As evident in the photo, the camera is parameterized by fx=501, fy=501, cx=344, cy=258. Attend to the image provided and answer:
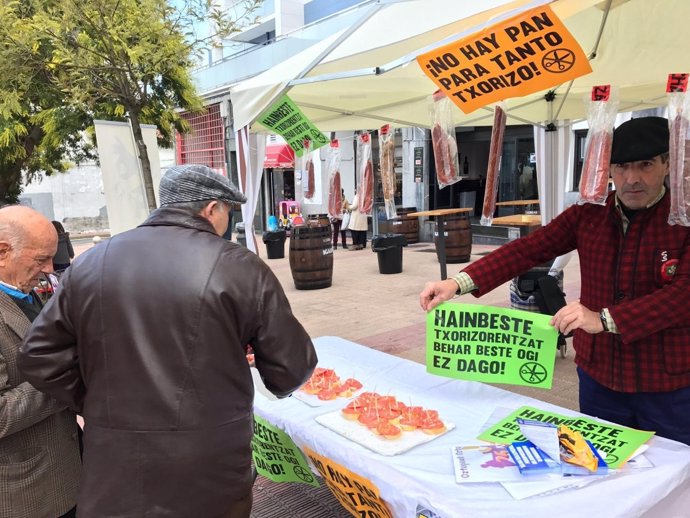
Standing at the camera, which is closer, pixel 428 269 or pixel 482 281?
pixel 482 281

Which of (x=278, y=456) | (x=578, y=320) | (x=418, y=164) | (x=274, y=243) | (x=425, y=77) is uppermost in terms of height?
(x=425, y=77)

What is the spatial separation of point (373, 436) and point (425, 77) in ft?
10.8

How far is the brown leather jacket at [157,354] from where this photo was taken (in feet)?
4.43

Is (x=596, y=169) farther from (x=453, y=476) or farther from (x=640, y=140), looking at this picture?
(x=453, y=476)

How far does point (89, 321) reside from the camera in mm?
1373

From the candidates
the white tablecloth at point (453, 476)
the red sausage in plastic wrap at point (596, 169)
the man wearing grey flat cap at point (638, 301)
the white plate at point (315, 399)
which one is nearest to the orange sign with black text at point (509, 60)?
the red sausage in plastic wrap at point (596, 169)

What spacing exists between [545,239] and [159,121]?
272 inches

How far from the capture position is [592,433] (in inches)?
71.2

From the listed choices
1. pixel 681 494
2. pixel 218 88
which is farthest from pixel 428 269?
pixel 218 88

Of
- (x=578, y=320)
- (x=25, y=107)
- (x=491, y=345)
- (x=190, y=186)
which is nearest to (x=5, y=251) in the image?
(x=190, y=186)

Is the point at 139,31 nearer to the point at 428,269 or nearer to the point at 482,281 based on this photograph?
the point at 482,281

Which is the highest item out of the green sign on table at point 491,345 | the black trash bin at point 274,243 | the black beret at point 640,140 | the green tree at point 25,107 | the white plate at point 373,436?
the green tree at point 25,107

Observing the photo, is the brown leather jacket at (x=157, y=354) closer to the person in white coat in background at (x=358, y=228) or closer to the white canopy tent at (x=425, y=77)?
the white canopy tent at (x=425, y=77)

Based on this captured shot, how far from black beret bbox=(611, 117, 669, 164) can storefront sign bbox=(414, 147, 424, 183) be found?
39.0 ft
